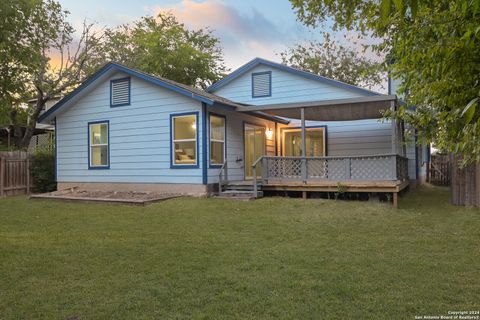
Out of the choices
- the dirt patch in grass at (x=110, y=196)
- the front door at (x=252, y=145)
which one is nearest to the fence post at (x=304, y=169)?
the front door at (x=252, y=145)

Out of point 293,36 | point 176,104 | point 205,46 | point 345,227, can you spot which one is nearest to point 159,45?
point 205,46

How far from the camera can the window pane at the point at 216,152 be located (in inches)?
481

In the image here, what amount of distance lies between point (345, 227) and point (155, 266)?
3.93m

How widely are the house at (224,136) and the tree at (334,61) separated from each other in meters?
15.9

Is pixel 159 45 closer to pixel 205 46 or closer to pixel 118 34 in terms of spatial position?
pixel 118 34

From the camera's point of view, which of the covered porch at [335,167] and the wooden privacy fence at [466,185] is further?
the covered porch at [335,167]

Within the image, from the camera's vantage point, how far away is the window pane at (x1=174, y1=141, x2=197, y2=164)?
12.1 m

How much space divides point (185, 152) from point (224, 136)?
1.43 meters

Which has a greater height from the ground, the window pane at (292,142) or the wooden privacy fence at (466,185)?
the window pane at (292,142)

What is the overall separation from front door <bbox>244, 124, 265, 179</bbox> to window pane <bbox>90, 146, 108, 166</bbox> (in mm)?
5040

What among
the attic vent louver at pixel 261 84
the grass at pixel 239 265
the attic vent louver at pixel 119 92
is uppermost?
the attic vent louver at pixel 261 84

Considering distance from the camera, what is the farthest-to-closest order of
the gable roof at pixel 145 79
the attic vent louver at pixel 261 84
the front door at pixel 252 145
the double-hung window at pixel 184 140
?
the attic vent louver at pixel 261 84, the front door at pixel 252 145, the double-hung window at pixel 184 140, the gable roof at pixel 145 79

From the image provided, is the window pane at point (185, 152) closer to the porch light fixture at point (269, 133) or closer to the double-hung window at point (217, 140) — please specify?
the double-hung window at point (217, 140)

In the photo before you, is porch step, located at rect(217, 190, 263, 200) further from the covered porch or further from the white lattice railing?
the white lattice railing
